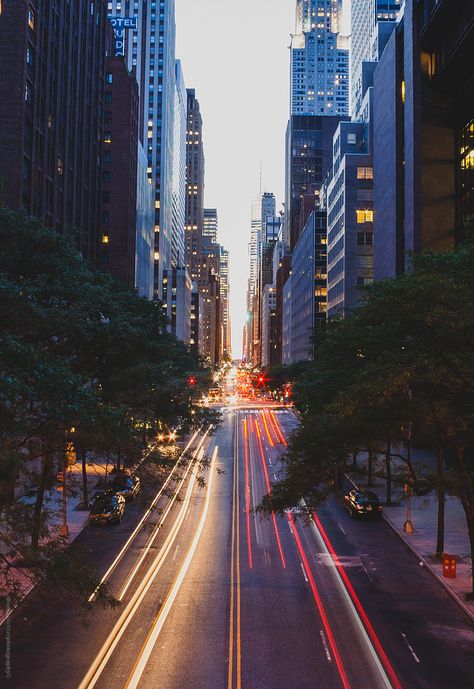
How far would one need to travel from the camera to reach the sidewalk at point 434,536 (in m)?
23.2

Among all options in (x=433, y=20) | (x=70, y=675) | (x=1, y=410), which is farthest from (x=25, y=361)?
(x=433, y=20)

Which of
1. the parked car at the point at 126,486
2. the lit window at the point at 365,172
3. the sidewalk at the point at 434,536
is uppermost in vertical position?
the lit window at the point at 365,172

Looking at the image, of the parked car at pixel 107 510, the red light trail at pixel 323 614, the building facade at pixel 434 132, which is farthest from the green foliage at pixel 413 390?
the building facade at pixel 434 132

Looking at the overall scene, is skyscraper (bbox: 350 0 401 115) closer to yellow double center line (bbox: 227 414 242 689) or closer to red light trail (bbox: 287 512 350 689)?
yellow double center line (bbox: 227 414 242 689)

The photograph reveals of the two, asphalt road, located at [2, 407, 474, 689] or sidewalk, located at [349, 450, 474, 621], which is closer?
asphalt road, located at [2, 407, 474, 689]

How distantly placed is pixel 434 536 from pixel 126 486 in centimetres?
1942

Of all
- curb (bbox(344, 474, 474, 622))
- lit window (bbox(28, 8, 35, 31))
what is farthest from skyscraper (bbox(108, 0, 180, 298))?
curb (bbox(344, 474, 474, 622))

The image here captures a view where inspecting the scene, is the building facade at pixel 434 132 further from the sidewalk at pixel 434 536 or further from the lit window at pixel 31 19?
the lit window at pixel 31 19

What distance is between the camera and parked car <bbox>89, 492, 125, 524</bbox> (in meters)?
32.8

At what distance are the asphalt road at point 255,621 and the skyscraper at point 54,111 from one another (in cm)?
2152

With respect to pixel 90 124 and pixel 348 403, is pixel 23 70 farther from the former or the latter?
pixel 348 403

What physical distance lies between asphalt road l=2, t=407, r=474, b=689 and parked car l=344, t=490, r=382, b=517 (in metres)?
2.37

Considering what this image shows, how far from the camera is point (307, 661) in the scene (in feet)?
54.1

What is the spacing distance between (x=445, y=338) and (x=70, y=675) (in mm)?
14134
